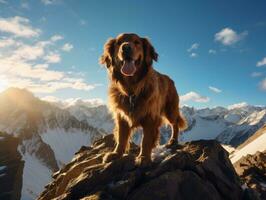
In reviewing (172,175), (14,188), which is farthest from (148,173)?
(14,188)

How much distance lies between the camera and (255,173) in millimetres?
17031

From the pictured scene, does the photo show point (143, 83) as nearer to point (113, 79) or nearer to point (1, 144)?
point (113, 79)

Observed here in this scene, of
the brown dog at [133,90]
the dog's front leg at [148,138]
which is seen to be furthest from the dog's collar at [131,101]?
the dog's front leg at [148,138]

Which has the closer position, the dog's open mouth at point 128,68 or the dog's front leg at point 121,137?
the dog's open mouth at point 128,68

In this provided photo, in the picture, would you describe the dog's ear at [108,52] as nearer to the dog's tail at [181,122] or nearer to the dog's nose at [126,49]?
the dog's nose at [126,49]

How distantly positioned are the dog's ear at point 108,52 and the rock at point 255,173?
6.82 m

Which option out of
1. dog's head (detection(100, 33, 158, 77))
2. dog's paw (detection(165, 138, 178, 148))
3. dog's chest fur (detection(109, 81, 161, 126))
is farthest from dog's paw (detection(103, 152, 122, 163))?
dog's head (detection(100, 33, 158, 77))

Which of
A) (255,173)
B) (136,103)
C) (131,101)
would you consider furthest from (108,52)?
(255,173)

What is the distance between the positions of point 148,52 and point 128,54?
1.08 metres

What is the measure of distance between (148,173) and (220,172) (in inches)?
95.7

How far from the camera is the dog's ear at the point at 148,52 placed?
11047mm

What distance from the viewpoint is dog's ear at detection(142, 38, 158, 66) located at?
11.0 metres

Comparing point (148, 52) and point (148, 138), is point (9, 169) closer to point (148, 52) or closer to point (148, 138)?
point (148, 138)

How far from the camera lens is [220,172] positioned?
11594 mm
